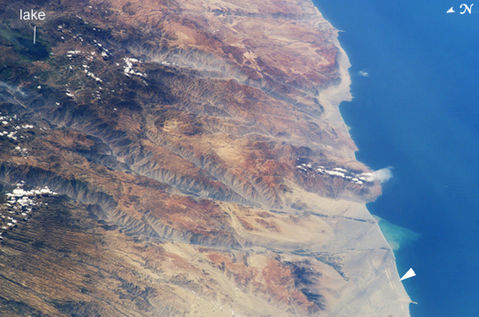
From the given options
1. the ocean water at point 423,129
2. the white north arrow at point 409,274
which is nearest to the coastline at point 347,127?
the white north arrow at point 409,274

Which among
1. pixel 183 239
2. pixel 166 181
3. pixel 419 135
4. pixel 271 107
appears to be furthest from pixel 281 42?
pixel 183 239

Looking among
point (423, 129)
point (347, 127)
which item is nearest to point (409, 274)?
point (347, 127)

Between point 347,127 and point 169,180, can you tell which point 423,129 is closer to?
point 347,127

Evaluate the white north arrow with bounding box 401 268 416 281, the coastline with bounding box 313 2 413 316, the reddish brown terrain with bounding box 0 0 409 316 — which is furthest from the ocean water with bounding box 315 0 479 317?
the reddish brown terrain with bounding box 0 0 409 316

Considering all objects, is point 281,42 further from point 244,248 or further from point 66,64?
point 244,248

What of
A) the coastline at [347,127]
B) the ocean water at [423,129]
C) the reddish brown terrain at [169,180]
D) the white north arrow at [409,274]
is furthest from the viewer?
the ocean water at [423,129]

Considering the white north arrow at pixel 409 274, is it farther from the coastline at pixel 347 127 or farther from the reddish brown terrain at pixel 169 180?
the reddish brown terrain at pixel 169 180

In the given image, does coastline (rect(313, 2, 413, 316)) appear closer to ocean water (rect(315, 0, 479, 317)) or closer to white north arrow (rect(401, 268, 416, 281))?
white north arrow (rect(401, 268, 416, 281))
